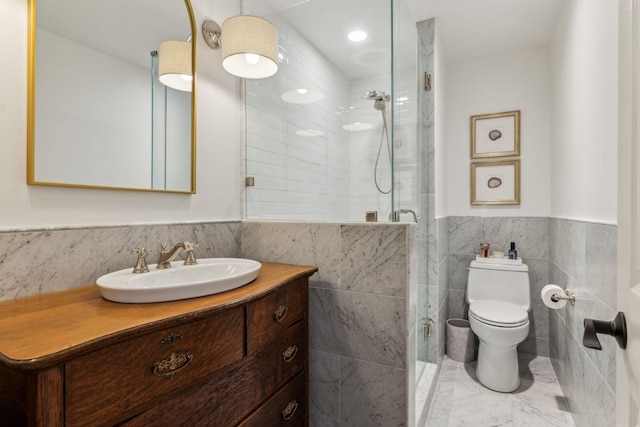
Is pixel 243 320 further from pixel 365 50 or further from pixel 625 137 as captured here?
pixel 365 50

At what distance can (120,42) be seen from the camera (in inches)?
48.6

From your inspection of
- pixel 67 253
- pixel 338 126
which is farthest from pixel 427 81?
pixel 67 253

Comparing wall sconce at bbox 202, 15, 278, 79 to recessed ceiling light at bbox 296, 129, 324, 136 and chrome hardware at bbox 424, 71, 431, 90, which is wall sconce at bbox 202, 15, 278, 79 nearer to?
recessed ceiling light at bbox 296, 129, 324, 136

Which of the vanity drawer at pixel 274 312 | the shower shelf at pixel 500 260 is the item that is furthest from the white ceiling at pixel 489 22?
the vanity drawer at pixel 274 312

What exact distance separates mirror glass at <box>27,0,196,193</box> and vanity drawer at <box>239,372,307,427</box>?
0.95 metres

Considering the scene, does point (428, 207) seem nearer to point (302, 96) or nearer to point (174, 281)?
point (302, 96)

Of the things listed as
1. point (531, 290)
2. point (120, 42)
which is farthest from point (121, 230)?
point (531, 290)

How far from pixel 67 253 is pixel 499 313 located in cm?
246

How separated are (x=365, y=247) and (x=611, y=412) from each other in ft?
3.72

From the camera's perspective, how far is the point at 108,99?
118 cm

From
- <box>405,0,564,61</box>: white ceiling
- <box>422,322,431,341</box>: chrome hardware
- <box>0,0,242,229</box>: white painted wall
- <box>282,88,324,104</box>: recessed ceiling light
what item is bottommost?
<box>422,322,431,341</box>: chrome hardware

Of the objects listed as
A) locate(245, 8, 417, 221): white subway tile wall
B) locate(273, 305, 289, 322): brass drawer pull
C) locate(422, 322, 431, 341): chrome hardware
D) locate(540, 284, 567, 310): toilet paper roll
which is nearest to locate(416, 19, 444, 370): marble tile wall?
locate(422, 322, 431, 341): chrome hardware

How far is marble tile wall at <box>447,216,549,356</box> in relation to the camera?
2688 millimetres

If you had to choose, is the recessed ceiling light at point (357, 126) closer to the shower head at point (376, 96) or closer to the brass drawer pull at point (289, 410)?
the shower head at point (376, 96)
